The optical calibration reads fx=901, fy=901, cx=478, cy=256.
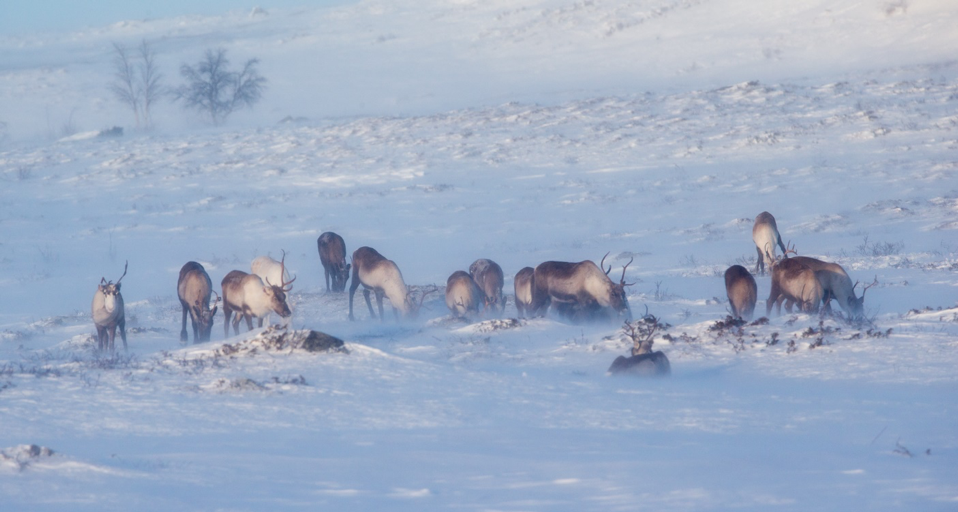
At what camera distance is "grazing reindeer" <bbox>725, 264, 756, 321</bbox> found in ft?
38.9

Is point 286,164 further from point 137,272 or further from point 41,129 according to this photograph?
point 41,129

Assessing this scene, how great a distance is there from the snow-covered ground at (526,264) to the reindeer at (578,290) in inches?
21.6

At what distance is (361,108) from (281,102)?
25.2 feet

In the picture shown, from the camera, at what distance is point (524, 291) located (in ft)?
45.1

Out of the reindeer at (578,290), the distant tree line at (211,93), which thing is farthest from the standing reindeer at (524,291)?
the distant tree line at (211,93)

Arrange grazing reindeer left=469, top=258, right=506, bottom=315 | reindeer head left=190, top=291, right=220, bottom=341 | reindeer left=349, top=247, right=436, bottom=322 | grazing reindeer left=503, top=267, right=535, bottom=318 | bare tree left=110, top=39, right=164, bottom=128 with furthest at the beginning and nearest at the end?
bare tree left=110, top=39, right=164, bottom=128 < reindeer left=349, top=247, right=436, bottom=322 < grazing reindeer left=469, top=258, right=506, bottom=315 < grazing reindeer left=503, top=267, right=535, bottom=318 < reindeer head left=190, top=291, right=220, bottom=341

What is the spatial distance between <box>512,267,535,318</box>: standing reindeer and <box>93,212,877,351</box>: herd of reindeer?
0.05 feet

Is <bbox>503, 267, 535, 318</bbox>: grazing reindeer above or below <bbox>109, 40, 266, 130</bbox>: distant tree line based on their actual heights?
below

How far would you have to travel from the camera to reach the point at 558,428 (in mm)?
6656

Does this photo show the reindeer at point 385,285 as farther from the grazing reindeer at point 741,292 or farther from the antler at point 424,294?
the grazing reindeer at point 741,292

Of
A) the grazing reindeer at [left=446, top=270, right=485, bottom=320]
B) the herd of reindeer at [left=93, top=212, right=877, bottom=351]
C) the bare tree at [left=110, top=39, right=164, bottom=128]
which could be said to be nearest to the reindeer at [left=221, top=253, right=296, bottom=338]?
the herd of reindeer at [left=93, top=212, right=877, bottom=351]

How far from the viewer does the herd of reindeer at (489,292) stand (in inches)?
466

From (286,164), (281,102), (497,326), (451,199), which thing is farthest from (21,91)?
(497,326)

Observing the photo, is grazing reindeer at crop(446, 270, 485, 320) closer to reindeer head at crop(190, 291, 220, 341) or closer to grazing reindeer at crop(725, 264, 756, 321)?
reindeer head at crop(190, 291, 220, 341)
